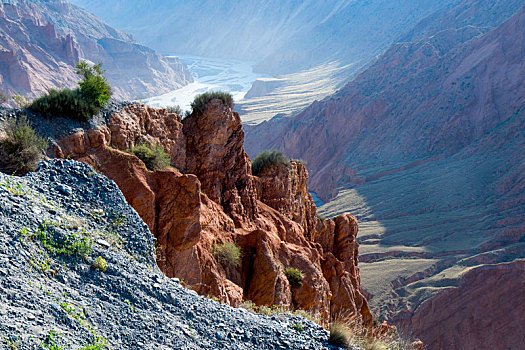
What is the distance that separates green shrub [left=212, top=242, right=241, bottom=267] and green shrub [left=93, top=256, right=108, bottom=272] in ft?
17.5

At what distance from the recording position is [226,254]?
10.8 metres

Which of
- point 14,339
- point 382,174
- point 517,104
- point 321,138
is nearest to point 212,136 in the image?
point 14,339

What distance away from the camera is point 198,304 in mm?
6062

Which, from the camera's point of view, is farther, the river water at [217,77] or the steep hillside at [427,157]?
the river water at [217,77]

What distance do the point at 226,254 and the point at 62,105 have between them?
5.51 metres

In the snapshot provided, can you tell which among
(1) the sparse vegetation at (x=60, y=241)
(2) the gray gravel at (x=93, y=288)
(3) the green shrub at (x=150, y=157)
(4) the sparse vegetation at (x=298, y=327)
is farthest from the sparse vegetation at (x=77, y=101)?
(4) the sparse vegetation at (x=298, y=327)

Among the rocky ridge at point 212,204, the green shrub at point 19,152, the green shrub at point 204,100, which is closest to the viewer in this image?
the green shrub at point 19,152

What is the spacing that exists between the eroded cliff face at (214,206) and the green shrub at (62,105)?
581mm

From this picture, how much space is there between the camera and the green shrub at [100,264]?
543 centimetres

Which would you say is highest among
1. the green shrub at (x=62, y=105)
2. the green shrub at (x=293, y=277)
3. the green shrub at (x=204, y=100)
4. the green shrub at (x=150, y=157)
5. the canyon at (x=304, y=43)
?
the canyon at (x=304, y=43)

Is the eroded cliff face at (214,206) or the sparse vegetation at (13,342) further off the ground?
the eroded cliff face at (214,206)

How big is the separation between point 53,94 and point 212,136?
511 centimetres

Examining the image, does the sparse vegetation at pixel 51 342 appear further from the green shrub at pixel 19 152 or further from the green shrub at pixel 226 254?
the green shrub at pixel 226 254

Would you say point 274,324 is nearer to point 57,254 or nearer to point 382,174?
point 57,254
